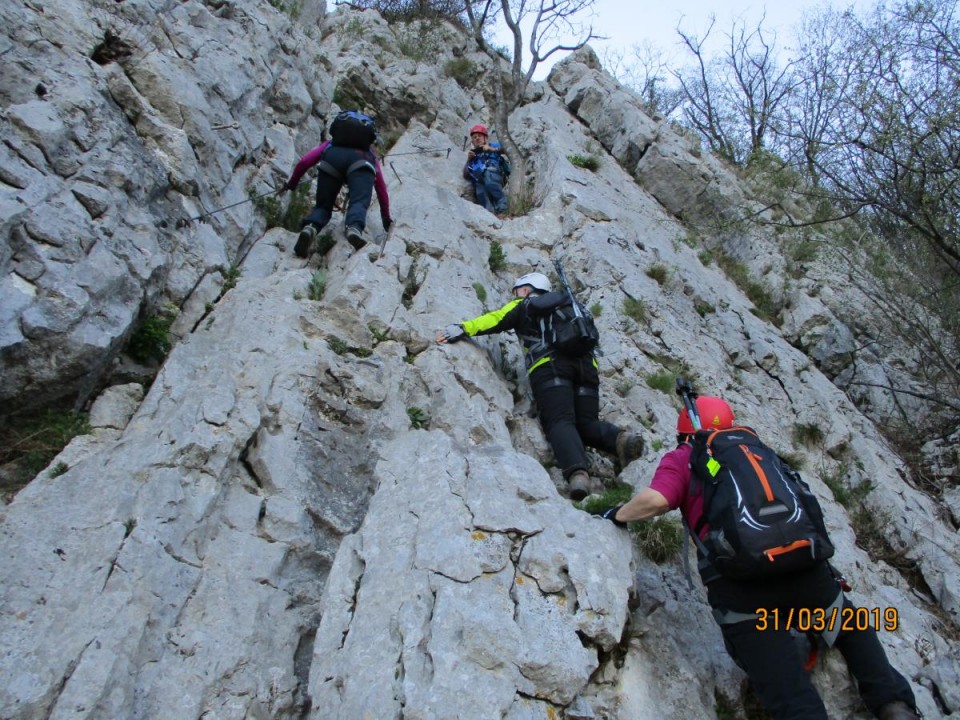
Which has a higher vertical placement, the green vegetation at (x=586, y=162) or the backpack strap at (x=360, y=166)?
the green vegetation at (x=586, y=162)

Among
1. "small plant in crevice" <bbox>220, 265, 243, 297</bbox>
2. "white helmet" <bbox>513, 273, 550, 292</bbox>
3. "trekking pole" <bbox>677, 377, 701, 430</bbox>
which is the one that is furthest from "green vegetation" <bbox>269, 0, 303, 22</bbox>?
"trekking pole" <bbox>677, 377, 701, 430</bbox>

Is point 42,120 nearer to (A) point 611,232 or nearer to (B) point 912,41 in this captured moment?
(A) point 611,232

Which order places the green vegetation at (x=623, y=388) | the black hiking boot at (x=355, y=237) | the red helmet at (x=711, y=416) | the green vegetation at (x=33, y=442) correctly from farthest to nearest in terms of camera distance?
the black hiking boot at (x=355, y=237) < the green vegetation at (x=623, y=388) < the red helmet at (x=711, y=416) < the green vegetation at (x=33, y=442)

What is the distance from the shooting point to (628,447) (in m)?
6.17

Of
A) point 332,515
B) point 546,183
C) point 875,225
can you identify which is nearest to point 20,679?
point 332,515

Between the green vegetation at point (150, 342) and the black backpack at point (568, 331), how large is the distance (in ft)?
12.3

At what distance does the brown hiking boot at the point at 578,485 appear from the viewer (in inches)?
229

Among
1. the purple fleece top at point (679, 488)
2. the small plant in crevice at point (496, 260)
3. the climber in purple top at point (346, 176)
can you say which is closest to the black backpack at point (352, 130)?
the climber in purple top at point (346, 176)

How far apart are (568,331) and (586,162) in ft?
24.9

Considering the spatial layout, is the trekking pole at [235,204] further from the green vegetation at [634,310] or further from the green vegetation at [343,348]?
the green vegetation at [634,310]

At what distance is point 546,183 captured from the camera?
12078mm

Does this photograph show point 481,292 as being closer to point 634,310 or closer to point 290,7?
point 634,310

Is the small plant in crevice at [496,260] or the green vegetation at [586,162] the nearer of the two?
the small plant in crevice at [496,260]
